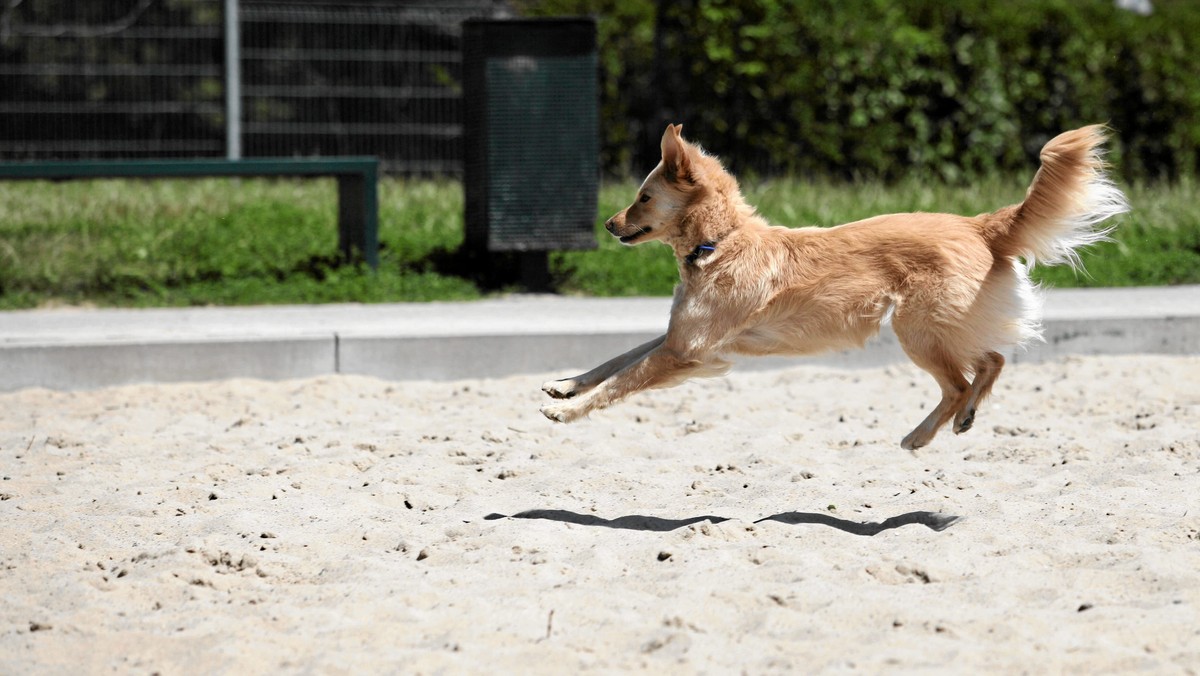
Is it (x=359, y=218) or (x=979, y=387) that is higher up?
(x=359, y=218)

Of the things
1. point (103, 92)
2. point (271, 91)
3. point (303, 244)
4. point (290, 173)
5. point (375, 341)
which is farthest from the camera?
point (271, 91)

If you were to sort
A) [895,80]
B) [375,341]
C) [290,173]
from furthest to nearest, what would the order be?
[895,80] → [290,173] → [375,341]

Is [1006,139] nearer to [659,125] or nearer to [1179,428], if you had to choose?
[659,125]

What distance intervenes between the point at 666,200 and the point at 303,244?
5.23 m

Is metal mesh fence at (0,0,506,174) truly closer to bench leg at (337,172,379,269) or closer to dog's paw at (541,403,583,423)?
bench leg at (337,172,379,269)

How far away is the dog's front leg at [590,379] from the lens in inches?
204

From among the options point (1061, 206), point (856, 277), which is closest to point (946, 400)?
point (856, 277)

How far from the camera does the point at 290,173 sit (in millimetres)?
9211

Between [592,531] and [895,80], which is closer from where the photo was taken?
[592,531]

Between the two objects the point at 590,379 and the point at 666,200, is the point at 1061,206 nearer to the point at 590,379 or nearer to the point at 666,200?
the point at 666,200

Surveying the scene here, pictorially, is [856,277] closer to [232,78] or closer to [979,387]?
[979,387]

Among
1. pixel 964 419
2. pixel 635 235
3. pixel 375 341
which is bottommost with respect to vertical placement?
pixel 375 341

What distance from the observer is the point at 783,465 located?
561cm

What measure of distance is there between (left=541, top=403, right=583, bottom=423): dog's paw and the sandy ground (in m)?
0.33
